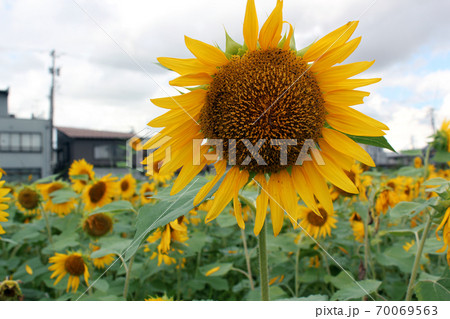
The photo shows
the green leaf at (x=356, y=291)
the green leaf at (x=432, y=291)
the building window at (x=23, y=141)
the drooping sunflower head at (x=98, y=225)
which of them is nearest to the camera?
the green leaf at (x=432, y=291)

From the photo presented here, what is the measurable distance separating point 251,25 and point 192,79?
19 centimetres

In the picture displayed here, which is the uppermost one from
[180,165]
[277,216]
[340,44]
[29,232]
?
[340,44]

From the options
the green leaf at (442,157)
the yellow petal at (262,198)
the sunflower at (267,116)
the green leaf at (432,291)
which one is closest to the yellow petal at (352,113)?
the sunflower at (267,116)

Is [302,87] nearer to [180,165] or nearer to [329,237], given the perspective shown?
[180,165]

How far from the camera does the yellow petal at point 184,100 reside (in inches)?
32.8

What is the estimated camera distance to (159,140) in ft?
2.91

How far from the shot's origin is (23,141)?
20188 mm

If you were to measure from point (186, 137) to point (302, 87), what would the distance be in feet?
1.04

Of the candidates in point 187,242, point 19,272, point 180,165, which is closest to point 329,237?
point 187,242

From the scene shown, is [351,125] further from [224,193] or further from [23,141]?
[23,141]

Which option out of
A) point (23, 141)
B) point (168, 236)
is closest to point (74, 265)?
point (168, 236)

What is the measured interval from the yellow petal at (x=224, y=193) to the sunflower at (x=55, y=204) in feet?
8.26

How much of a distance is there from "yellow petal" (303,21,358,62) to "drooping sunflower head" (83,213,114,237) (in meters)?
1.80

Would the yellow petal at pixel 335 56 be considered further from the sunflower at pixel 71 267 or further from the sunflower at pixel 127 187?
the sunflower at pixel 127 187
